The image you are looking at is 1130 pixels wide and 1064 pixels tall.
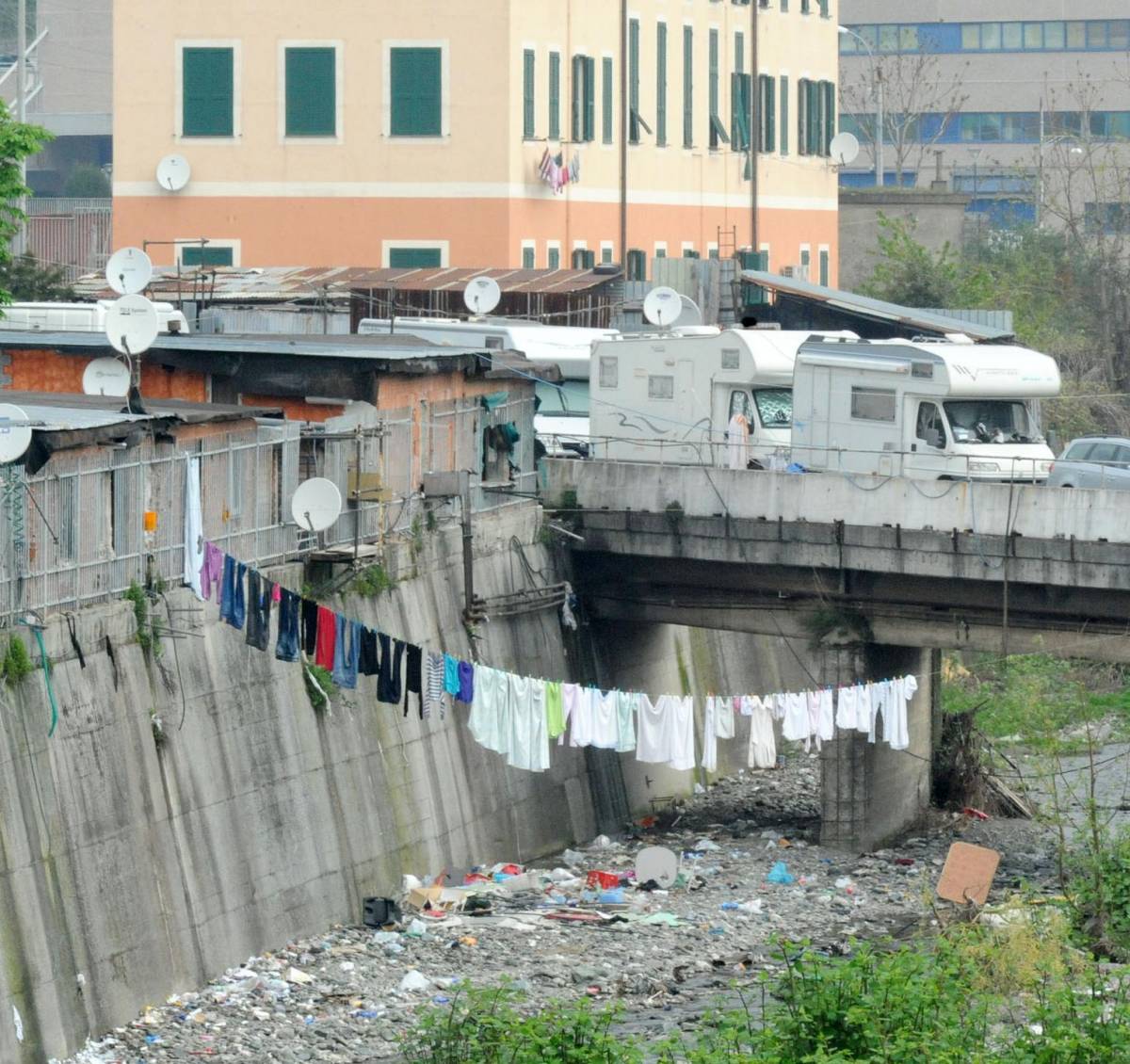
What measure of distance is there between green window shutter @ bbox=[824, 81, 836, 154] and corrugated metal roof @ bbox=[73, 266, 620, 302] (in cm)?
1878

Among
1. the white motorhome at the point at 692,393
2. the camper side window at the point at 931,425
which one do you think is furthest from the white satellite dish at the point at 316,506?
the camper side window at the point at 931,425

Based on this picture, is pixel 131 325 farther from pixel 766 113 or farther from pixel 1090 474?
pixel 766 113

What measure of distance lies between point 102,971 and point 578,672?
13.7 m

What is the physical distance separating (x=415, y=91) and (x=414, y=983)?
2892cm

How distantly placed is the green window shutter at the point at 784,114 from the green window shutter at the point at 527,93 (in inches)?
553

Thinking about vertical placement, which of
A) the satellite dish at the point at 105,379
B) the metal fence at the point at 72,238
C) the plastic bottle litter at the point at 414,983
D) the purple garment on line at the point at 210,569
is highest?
the metal fence at the point at 72,238

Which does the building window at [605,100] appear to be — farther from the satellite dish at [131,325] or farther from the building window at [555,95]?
the satellite dish at [131,325]

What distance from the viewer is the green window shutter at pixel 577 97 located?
54438 millimetres

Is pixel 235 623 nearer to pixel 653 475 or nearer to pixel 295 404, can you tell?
pixel 295 404

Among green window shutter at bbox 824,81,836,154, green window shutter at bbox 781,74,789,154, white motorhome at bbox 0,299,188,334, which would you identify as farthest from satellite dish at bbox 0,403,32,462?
green window shutter at bbox 824,81,836,154

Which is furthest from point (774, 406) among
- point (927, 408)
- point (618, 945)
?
point (618, 945)

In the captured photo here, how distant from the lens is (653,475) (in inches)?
1438

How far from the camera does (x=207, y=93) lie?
53.6 meters

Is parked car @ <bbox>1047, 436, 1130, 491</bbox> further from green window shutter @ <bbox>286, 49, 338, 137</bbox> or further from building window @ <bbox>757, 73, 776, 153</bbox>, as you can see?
building window @ <bbox>757, 73, 776, 153</bbox>
